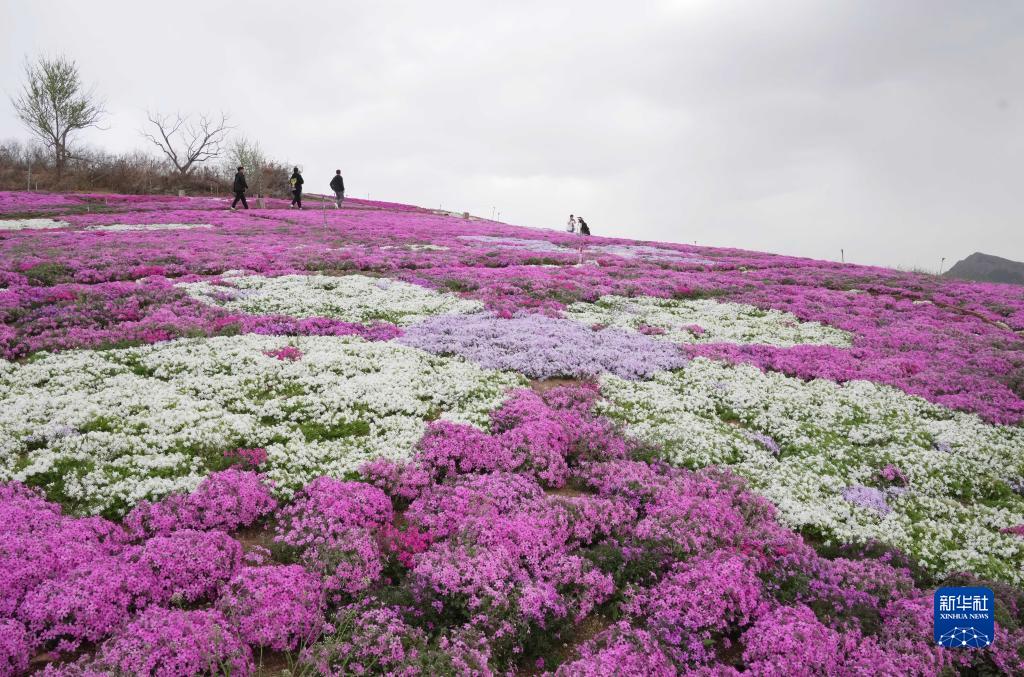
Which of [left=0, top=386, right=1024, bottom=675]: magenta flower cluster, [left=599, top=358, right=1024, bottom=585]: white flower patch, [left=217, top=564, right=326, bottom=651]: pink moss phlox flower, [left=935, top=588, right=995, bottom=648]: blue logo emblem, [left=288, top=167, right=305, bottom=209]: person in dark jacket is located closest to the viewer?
[left=0, top=386, right=1024, bottom=675]: magenta flower cluster

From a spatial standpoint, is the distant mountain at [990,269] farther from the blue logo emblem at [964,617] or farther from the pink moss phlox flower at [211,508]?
the pink moss phlox flower at [211,508]

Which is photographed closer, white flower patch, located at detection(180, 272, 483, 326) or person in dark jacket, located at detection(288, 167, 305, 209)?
white flower patch, located at detection(180, 272, 483, 326)

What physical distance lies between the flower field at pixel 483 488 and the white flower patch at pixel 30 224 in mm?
18892

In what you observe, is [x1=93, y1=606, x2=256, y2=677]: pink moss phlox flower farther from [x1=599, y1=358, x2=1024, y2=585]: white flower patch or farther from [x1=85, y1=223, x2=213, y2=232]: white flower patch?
[x1=85, y1=223, x2=213, y2=232]: white flower patch

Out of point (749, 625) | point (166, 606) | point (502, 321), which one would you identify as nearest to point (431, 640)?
point (166, 606)

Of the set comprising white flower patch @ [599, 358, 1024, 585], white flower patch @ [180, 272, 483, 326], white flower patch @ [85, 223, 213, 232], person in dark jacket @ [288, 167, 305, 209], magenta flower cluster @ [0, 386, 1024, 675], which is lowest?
magenta flower cluster @ [0, 386, 1024, 675]

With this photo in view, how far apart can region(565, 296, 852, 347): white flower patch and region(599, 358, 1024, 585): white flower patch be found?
12.9 ft

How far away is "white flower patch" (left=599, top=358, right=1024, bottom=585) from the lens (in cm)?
901

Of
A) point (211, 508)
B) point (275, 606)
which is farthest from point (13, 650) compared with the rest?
point (211, 508)

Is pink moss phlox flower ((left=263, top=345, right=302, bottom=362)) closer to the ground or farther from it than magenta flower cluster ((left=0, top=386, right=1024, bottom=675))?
farther from it

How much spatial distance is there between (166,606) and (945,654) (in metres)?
9.26

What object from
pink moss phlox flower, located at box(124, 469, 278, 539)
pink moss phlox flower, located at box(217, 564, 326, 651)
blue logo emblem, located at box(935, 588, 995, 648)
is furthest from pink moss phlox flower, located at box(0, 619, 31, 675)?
blue logo emblem, located at box(935, 588, 995, 648)

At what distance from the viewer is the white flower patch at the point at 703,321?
1952cm

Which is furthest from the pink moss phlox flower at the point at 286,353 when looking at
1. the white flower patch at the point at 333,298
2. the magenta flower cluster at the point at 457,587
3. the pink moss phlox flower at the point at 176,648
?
the pink moss phlox flower at the point at 176,648
